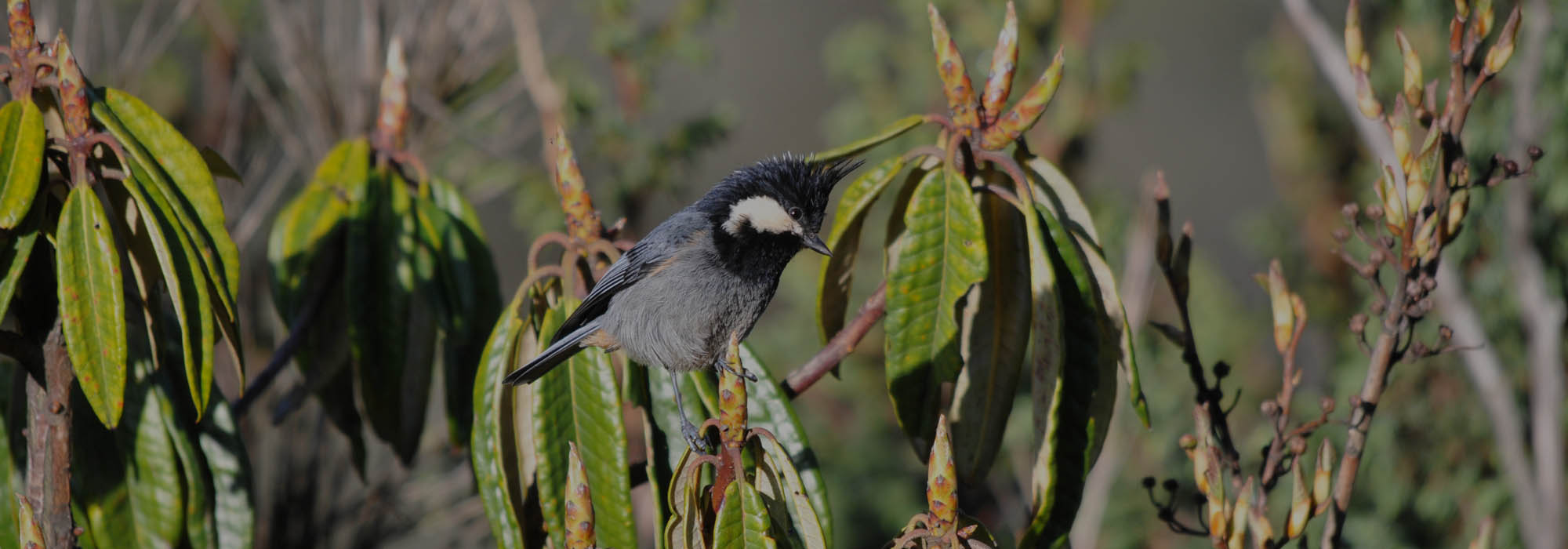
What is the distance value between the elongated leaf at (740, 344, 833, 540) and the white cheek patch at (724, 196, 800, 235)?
0.33 meters

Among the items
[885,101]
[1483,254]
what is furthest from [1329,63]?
[885,101]

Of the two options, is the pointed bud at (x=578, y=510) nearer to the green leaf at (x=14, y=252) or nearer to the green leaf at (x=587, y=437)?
the green leaf at (x=587, y=437)

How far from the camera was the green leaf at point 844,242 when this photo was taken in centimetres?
168

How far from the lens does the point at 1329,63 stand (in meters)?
2.68

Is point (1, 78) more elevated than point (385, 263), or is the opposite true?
A: point (1, 78)

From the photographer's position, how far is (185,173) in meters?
1.59

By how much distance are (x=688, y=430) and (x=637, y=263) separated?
1.29ft

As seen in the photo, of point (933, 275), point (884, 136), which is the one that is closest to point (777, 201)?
point (884, 136)

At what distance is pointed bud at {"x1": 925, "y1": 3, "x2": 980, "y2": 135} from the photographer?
1.58 meters

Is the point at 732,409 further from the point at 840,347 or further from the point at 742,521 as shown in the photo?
the point at 840,347

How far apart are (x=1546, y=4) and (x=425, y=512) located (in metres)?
3.18

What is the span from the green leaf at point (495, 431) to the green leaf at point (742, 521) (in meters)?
0.44

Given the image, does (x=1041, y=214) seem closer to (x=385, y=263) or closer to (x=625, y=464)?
(x=625, y=464)

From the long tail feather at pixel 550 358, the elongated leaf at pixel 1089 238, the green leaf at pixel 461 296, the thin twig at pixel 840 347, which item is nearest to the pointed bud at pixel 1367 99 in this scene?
the elongated leaf at pixel 1089 238
